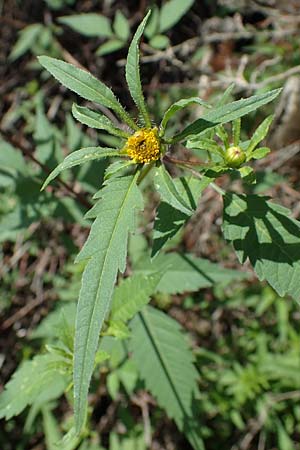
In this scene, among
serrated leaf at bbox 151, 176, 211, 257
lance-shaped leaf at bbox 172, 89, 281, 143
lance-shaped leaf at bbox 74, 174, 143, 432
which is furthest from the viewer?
serrated leaf at bbox 151, 176, 211, 257

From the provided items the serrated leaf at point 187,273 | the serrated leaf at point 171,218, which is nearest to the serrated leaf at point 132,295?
the serrated leaf at point 187,273

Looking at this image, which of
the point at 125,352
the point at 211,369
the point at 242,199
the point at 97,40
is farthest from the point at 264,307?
the point at 97,40

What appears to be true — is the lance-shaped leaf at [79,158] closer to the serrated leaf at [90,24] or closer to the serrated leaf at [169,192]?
the serrated leaf at [169,192]

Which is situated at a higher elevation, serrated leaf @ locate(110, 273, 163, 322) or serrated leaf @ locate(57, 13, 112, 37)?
serrated leaf @ locate(57, 13, 112, 37)

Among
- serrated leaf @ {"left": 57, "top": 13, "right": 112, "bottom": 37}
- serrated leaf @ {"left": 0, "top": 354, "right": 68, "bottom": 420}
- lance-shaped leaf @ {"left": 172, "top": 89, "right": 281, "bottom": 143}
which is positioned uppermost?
serrated leaf @ {"left": 57, "top": 13, "right": 112, "bottom": 37}

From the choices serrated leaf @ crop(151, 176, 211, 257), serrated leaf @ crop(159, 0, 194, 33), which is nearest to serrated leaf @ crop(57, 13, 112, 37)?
serrated leaf @ crop(159, 0, 194, 33)

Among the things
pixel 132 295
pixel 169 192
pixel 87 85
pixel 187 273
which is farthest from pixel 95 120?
pixel 187 273

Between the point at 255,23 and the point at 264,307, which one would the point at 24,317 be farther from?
the point at 255,23

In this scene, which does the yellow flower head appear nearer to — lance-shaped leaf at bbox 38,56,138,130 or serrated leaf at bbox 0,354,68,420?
lance-shaped leaf at bbox 38,56,138,130
